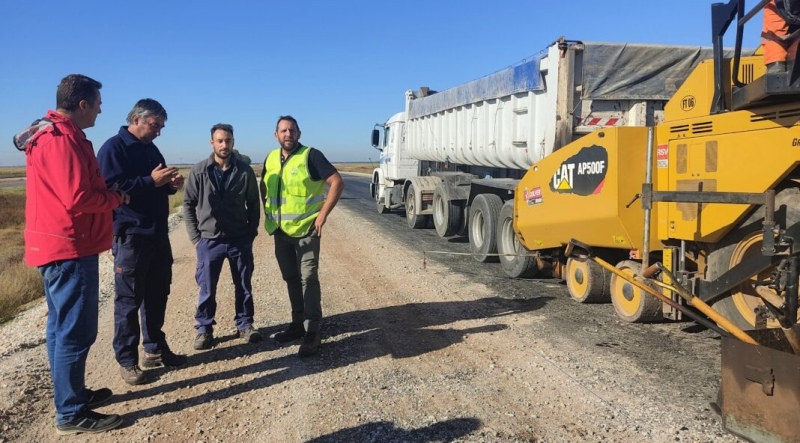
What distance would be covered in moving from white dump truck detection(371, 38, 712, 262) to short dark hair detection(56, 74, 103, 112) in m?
4.29

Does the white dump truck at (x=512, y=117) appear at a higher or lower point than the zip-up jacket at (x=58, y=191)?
higher

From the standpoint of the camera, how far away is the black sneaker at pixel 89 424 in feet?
10.2

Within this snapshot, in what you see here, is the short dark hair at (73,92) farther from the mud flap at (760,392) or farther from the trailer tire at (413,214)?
the trailer tire at (413,214)

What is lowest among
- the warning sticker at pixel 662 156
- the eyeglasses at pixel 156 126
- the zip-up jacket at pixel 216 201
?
the zip-up jacket at pixel 216 201

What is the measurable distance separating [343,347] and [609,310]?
9.41 ft

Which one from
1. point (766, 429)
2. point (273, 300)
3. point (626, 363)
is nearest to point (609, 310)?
point (626, 363)

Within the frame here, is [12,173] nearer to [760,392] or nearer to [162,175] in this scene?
[162,175]

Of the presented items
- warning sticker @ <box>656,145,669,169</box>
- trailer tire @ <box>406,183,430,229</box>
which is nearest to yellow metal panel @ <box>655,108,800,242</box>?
warning sticker @ <box>656,145,669,169</box>

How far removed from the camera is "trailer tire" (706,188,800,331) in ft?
11.5

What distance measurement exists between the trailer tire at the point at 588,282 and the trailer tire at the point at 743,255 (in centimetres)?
155

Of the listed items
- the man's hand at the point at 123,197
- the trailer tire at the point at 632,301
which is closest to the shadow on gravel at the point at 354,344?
the trailer tire at the point at 632,301

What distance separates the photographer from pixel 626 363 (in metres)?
4.14

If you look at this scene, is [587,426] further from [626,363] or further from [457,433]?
[626,363]

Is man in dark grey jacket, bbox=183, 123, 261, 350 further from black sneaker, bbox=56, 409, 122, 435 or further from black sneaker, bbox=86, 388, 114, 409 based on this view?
black sneaker, bbox=56, 409, 122, 435
